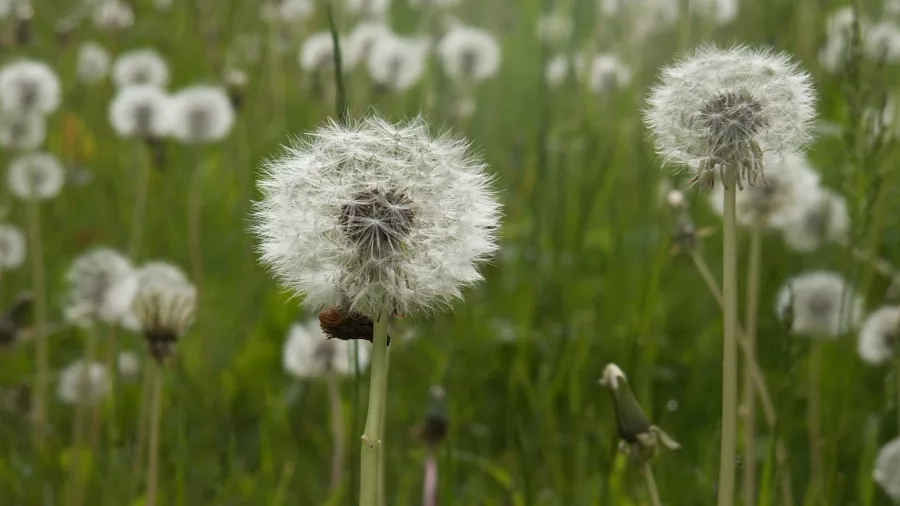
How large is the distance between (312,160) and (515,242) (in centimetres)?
224

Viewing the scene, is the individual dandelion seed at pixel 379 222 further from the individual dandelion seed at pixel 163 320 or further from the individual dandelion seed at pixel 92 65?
the individual dandelion seed at pixel 92 65

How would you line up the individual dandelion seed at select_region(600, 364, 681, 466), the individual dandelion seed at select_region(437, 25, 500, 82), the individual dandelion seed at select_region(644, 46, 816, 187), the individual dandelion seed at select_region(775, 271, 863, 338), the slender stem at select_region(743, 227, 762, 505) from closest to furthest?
the individual dandelion seed at select_region(644, 46, 816, 187), the individual dandelion seed at select_region(600, 364, 681, 466), the slender stem at select_region(743, 227, 762, 505), the individual dandelion seed at select_region(775, 271, 863, 338), the individual dandelion seed at select_region(437, 25, 500, 82)

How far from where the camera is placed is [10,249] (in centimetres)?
281

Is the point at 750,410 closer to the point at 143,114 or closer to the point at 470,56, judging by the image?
the point at 143,114

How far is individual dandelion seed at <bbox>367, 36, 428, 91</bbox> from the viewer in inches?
139

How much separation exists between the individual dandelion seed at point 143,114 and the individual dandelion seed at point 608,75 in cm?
157

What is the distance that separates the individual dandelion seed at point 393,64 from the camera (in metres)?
3.52

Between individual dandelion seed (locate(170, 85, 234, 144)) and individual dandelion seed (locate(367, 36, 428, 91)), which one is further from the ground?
individual dandelion seed (locate(367, 36, 428, 91))

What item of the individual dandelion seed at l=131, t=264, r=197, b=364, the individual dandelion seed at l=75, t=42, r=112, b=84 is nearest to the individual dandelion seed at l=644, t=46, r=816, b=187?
the individual dandelion seed at l=131, t=264, r=197, b=364

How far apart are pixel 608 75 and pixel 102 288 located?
216 cm

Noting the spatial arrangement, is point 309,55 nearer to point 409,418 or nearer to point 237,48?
point 237,48

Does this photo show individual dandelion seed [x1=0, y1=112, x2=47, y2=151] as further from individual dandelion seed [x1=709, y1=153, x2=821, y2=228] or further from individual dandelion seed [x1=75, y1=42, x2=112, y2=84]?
individual dandelion seed [x1=709, y1=153, x2=821, y2=228]

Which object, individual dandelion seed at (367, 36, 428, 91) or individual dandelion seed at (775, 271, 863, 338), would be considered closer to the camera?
individual dandelion seed at (775, 271, 863, 338)

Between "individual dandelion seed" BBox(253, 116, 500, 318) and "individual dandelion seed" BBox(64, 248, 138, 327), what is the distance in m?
1.09
